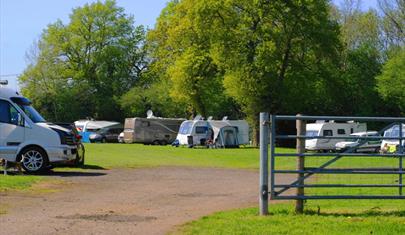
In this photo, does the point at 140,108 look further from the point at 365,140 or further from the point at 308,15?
the point at 365,140

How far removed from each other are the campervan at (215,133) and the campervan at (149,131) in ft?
21.1

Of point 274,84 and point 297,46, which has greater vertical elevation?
point 297,46

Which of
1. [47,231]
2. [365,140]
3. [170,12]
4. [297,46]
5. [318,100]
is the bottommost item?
[47,231]

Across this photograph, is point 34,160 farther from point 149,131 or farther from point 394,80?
point 394,80

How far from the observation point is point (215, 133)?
5159 cm

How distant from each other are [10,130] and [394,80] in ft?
138

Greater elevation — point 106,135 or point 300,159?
point 106,135

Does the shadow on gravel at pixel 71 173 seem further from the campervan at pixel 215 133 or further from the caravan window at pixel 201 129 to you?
the caravan window at pixel 201 129

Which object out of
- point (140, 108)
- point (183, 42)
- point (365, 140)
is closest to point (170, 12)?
point (183, 42)

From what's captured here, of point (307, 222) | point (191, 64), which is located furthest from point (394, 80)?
point (307, 222)

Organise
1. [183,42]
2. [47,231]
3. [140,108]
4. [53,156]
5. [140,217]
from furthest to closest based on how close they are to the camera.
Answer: [140,108], [183,42], [53,156], [140,217], [47,231]

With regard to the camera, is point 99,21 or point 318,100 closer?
point 318,100

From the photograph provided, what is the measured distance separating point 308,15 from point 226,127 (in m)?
11.0

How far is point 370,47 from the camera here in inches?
2499
